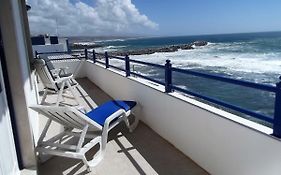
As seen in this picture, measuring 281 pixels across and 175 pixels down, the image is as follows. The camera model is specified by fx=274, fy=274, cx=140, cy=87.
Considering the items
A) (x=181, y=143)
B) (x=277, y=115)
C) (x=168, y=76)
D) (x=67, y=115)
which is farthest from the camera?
(x=168, y=76)

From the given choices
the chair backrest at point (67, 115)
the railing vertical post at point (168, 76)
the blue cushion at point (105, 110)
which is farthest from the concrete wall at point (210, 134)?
the chair backrest at point (67, 115)

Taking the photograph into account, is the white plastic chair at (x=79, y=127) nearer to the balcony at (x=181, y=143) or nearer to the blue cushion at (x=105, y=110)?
the blue cushion at (x=105, y=110)

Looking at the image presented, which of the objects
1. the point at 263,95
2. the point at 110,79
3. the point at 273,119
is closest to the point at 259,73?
the point at 263,95

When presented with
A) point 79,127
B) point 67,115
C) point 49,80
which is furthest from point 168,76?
point 49,80

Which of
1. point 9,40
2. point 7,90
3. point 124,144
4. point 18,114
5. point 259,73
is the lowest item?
point 259,73

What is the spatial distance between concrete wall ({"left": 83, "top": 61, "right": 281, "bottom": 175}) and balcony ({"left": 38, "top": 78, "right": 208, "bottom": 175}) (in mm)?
141

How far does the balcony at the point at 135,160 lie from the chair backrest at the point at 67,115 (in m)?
0.46

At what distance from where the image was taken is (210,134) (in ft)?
9.87

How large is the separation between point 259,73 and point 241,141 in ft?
72.6

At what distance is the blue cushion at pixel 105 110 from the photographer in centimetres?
377

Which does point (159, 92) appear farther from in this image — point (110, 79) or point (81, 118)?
point (110, 79)

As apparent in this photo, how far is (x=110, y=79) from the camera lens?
268 inches

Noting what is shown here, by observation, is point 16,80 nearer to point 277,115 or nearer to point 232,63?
point 277,115

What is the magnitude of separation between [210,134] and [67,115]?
64.2 inches
